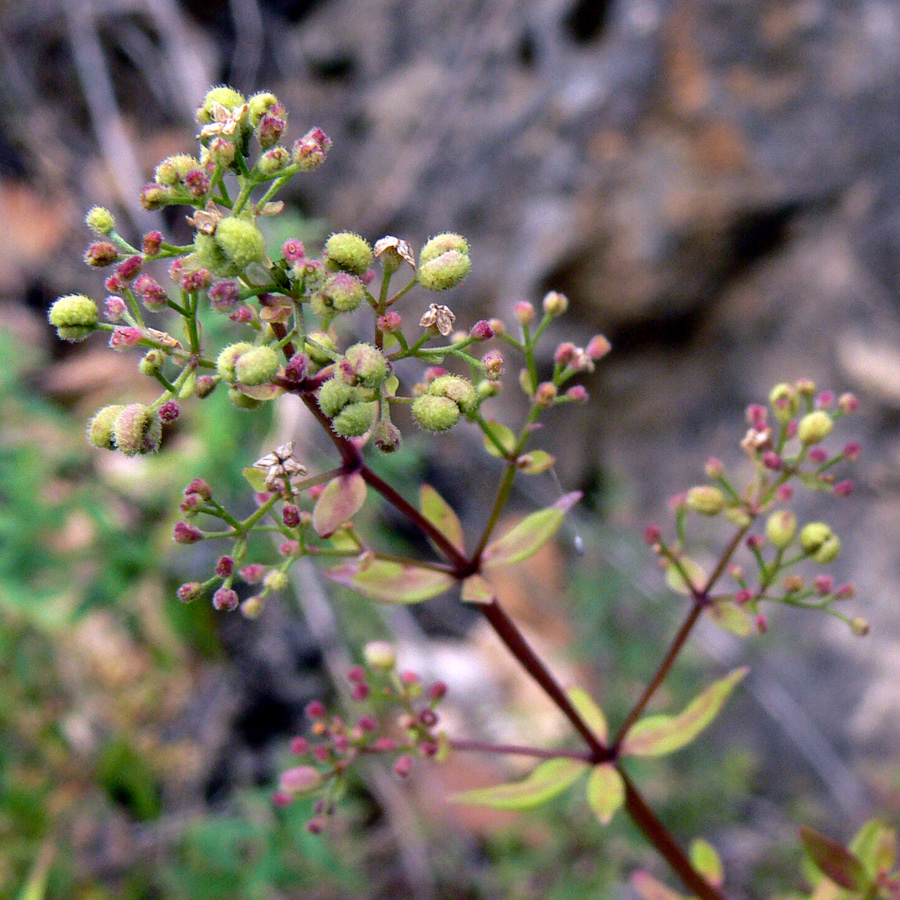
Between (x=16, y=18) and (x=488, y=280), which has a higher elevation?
(x=16, y=18)

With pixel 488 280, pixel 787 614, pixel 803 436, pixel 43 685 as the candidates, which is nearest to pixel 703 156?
pixel 488 280

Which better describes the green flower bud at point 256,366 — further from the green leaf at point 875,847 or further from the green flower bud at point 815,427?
the green leaf at point 875,847

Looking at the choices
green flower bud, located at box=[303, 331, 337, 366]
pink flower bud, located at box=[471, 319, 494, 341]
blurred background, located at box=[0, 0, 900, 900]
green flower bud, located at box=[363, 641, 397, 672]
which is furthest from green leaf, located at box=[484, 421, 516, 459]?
blurred background, located at box=[0, 0, 900, 900]

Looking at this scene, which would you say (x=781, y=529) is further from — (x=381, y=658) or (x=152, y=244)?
(x=152, y=244)

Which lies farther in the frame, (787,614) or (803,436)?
(787,614)

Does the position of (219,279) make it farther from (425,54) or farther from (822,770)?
(425,54)

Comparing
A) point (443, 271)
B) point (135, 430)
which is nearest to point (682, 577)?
point (443, 271)

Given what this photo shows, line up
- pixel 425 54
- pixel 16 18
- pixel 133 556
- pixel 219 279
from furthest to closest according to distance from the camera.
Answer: pixel 16 18 → pixel 425 54 → pixel 133 556 → pixel 219 279
